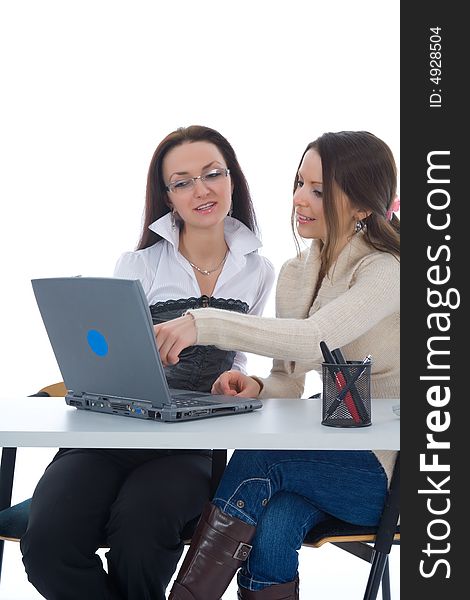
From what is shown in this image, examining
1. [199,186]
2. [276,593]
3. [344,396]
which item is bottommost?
[276,593]

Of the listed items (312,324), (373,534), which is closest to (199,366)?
(312,324)

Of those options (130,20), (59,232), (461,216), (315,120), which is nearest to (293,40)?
(315,120)

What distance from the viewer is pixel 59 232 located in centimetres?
425

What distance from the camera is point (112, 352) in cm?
185

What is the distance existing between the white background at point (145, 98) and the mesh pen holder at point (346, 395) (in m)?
2.42

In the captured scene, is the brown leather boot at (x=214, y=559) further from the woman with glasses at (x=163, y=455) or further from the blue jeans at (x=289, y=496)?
the woman with glasses at (x=163, y=455)

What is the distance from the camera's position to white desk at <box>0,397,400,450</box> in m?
1.67

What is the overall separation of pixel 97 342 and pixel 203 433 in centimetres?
33

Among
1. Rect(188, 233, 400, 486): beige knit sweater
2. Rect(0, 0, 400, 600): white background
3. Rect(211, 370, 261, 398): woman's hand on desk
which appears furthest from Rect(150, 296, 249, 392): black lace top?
Rect(0, 0, 400, 600): white background

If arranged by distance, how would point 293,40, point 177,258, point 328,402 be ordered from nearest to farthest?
point 328,402 < point 177,258 < point 293,40

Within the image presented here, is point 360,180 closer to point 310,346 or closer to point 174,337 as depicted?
point 310,346

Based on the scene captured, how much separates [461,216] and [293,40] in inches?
107

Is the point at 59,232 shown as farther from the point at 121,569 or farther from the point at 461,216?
the point at 461,216

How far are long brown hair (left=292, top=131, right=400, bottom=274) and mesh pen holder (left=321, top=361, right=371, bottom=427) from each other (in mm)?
471
